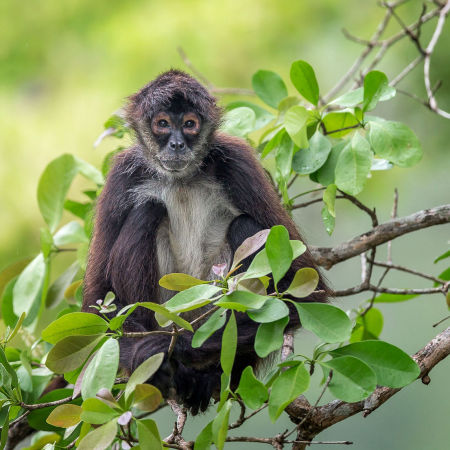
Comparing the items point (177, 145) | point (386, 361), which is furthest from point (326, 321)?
point (177, 145)

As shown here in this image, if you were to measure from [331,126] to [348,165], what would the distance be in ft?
1.61

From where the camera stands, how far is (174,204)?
3.73 m

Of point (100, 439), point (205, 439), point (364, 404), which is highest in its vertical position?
point (100, 439)

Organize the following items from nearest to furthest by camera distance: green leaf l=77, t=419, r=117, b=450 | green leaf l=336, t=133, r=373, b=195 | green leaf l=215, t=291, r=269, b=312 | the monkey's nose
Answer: green leaf l=77, t=419, r=117, b=450
green leaf l=215, t=291, r=269, b=312
green leaf l=336, t=133, r=373, b=195
the monkey's nose

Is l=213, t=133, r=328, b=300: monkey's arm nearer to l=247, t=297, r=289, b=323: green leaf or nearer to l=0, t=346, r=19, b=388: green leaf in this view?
l=247, t=297, r=289, b=323: green leaf

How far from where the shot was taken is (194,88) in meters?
3.54

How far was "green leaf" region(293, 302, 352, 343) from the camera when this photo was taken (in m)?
2.30

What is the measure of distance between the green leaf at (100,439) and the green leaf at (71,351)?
0.96ft

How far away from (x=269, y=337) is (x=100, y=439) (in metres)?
0.59

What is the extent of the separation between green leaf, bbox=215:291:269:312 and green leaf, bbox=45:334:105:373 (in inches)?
16.0

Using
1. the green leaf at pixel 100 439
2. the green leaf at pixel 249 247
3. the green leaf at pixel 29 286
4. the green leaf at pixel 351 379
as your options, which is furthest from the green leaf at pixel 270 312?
the green leaf at pixel 29 286

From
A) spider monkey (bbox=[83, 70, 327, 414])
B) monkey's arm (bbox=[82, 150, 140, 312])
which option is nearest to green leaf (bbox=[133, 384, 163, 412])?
spider monkey (bbox=[83, 70, 327, 414])

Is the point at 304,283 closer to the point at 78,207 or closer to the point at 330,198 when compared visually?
the point at 330,198

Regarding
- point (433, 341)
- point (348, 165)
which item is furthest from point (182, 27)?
point (433, 341)
